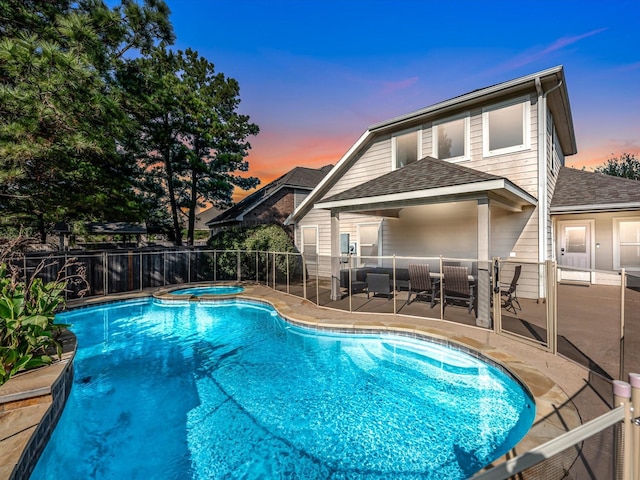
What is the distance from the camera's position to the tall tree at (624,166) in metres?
30.4

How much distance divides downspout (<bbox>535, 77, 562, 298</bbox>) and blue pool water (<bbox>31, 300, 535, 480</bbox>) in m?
5.06

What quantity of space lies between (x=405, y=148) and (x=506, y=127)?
3192mm

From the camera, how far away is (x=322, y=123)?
14344 millimetres

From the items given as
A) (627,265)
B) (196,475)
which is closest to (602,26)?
(627,265)

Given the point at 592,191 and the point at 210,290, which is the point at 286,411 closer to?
the point at 210,290

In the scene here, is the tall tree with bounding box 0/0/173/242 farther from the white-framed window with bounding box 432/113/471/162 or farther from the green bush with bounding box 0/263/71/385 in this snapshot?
the white-framed window with bounding box 432/113/471/162

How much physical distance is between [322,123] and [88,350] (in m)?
12.4

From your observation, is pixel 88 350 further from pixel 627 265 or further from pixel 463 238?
pixel 627 265

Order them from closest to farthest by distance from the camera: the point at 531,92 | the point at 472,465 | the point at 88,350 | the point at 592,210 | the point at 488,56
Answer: the point at 472,465
the point at 88,350
the point at 531,92
the point at 592,210
the point at 488,56

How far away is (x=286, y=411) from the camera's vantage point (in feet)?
13.9

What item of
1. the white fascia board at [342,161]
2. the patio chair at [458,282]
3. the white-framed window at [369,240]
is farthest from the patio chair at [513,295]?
the white fascia board at [342,161]

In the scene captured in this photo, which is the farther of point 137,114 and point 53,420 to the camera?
point 137,114

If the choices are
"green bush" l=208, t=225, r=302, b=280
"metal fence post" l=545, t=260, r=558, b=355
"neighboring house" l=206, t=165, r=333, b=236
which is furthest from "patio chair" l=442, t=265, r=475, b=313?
"neighboring house" l=206, t=165, r=333, b=236

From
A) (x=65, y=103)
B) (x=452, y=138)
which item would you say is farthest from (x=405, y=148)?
(x=65, y=103)
